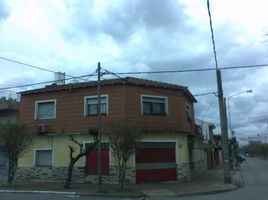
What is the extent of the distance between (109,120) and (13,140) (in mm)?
6017

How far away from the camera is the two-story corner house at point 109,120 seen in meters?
27.8

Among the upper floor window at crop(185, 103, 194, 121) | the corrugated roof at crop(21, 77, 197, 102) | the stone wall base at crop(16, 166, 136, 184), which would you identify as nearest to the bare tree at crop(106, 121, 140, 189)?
the stone wall base at crop(16, 166, 136, 184)

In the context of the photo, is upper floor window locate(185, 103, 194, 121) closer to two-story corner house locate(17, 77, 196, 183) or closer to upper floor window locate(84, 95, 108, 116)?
two-story corner house locate(17, 77, 196, 183)

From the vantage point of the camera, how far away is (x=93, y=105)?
29.0 metres

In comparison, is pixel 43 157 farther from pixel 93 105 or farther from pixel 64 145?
pixel 93 105

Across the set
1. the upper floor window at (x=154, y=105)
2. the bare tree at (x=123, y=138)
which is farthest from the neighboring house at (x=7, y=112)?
the bare tree at (x=123, y=138)

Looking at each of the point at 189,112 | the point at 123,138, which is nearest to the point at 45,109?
the point at 123,138

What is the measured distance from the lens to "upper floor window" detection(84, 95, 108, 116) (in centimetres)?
2861

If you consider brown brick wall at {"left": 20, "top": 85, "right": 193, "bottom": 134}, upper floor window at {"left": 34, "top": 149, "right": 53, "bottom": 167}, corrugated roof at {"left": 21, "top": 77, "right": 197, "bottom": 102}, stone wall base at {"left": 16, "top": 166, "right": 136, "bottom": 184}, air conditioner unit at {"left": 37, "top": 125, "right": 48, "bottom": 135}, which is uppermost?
corrugated roof at {"left": 21, "top": 77, "right": 197, "bottom": 102}

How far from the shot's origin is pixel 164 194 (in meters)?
21.2

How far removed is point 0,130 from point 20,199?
7.59m

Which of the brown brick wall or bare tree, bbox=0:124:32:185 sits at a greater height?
the brown brick wall

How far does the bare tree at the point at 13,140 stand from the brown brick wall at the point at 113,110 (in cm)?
400

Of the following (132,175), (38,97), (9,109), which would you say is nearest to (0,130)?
(38,97)
